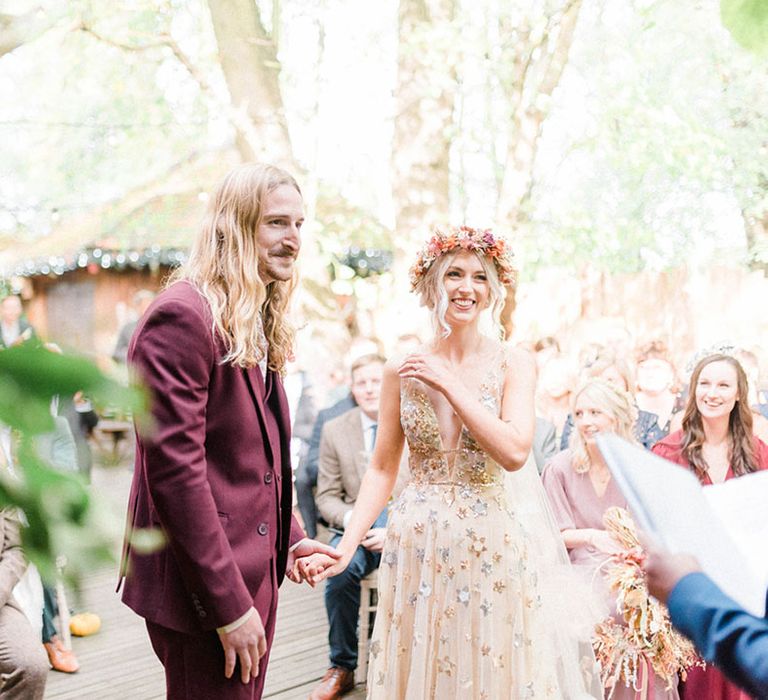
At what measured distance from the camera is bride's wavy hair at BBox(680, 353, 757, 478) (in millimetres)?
4113

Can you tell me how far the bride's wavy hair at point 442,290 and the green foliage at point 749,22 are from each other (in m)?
1.95

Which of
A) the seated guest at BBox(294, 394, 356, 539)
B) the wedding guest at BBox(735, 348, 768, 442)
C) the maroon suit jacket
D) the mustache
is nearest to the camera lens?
the maroon suit jacket

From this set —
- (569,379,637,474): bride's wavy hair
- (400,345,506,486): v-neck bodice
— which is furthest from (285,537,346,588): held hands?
(569,379,637,474): bride's wavy hair

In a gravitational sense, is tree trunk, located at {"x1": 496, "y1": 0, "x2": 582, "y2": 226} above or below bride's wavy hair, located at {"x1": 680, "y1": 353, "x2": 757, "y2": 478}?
above

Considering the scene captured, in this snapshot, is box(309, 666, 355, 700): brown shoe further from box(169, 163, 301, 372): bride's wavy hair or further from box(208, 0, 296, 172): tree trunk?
box(208, 0, 296, 172): tree trunk

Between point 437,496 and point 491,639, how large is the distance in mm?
496

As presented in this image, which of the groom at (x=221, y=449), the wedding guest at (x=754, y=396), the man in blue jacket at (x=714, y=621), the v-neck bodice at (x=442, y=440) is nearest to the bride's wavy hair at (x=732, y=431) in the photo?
the wedding guest at (x=754, y=396)

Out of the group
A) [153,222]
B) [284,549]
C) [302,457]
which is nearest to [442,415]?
[284,549]

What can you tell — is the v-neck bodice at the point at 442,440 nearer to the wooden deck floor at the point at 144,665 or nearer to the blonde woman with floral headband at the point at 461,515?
the blonde woman with floral headband at the point at 461,515

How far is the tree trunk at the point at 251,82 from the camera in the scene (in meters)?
10.3

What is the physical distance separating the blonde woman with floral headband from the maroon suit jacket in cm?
82

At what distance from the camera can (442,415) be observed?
10.2 ft

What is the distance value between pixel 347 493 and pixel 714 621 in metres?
3.95

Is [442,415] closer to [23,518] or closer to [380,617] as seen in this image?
[380,617]
